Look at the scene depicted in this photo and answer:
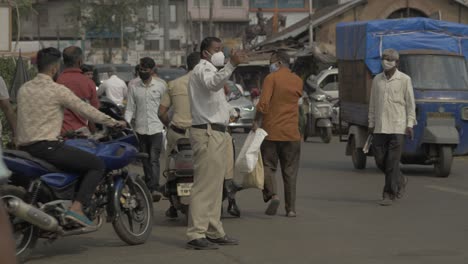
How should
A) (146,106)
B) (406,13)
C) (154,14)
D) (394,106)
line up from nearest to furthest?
1. (394,106)
2. (146,106)
3. (406,13)
4. (154,14)

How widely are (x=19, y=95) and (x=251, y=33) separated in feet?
154

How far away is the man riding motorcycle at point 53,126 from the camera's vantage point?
882 centimetres

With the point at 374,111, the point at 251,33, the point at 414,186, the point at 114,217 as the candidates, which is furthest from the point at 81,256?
the point at 251,33

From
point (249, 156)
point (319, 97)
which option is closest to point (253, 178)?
point (249, 156)

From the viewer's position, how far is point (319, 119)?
2680 cm

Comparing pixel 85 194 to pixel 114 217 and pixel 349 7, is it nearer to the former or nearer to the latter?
pixel 114 217

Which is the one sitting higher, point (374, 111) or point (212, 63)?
point (212, 63)

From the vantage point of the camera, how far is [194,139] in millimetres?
9320

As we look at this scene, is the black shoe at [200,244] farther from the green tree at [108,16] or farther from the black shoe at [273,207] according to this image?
the green tree at [108,16]

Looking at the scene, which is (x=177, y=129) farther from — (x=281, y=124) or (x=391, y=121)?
(x=391, y=121)

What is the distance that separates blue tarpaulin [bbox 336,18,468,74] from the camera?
735 inches

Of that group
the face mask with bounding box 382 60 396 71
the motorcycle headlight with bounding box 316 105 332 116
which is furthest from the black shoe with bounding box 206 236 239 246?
the motorcycle headlight with bounding box 316 105 332 116

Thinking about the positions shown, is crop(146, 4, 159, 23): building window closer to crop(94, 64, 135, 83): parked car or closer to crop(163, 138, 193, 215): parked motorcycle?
crop(94, 64, 135, 83): parked car

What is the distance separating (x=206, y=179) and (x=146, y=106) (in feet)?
14.0
